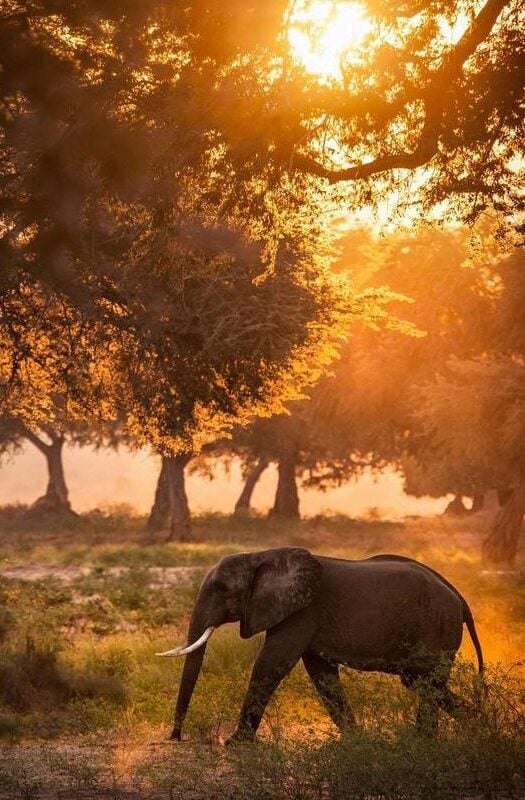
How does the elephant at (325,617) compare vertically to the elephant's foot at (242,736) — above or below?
above

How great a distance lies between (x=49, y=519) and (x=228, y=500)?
76642 mm

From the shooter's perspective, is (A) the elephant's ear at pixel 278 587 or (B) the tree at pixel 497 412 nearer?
(A) the elephant's ear at pixel 278 587

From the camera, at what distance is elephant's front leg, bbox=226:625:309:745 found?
1068 centimetres

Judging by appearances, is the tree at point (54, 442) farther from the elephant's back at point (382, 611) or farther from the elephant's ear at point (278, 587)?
the elephant's ear at point (278, 587)

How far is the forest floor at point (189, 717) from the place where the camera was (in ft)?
28.9

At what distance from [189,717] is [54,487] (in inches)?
1782

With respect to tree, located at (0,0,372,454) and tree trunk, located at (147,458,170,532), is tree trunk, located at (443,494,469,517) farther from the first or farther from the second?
tree, located at (0,0,372,454)

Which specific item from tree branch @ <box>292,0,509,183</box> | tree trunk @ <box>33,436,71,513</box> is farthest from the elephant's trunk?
tree trunk @ <box>33,436,71,513</box>

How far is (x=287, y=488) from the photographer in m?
57.1

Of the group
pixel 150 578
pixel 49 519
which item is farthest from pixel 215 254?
pixel 49 519

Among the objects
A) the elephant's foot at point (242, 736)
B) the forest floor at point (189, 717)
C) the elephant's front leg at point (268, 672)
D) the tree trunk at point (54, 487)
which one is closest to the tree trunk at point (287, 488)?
the tree trunk at point (54, 487)

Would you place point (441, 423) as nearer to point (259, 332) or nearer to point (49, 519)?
point (259, 332)

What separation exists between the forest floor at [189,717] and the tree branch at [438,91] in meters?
5.06

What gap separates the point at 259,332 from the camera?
684 inches
